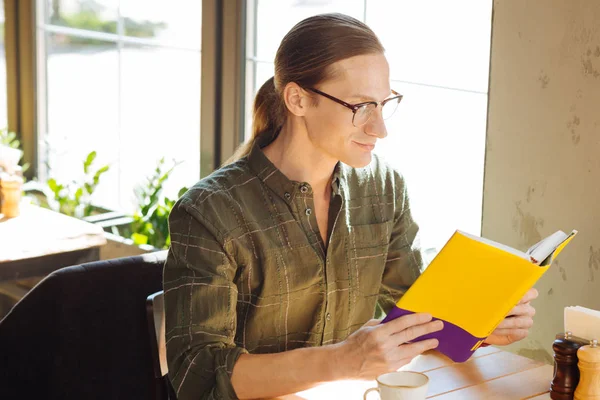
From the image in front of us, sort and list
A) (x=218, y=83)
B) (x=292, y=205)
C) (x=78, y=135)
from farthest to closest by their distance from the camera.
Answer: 1. (x=78, y=135)
2. (x=218, y=83)
3. (x=292, y=205)

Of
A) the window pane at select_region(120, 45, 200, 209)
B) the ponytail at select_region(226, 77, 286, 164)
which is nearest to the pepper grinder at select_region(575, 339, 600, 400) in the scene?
the ponytail at select_region(226, 77, 286, 164)

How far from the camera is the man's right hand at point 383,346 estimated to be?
160 centimetres

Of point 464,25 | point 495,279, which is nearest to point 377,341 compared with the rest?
point 495,279

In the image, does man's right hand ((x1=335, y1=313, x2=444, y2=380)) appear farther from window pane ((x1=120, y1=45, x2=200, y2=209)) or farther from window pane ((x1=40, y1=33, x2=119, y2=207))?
window pane ((x1=40, y1=33, x2=119, y2=207))

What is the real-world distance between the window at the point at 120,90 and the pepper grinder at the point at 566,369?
8.01ft

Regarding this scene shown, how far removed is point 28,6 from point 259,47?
1937 millimetres

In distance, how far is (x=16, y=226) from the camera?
325 cm

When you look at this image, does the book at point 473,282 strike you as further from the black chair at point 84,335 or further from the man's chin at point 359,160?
the black chair at point 84,335

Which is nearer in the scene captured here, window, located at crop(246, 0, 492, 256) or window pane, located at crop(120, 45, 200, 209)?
window, located at crop(246, 0, 492, 256)

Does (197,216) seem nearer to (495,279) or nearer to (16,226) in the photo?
(495,279)

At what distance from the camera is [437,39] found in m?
2.76

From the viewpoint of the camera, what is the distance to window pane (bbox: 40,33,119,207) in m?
4.33

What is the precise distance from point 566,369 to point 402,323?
340mm

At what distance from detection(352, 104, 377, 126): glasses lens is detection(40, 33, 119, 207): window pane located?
2.55 meters
